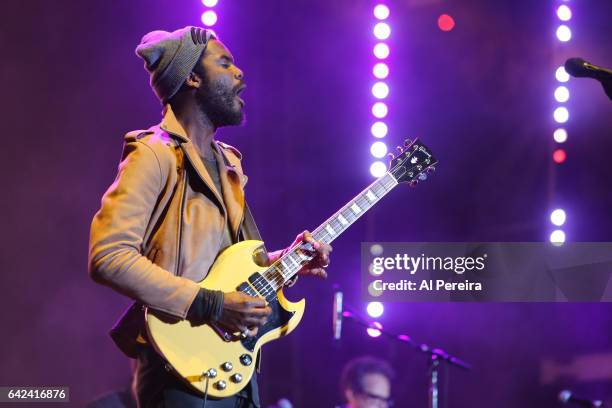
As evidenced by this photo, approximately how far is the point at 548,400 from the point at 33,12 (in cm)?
420

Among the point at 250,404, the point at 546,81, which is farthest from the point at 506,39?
the point at 250,404

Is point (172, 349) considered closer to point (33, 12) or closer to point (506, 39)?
point (33, 12)

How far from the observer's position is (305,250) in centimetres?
308

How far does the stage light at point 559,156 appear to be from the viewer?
5.13m

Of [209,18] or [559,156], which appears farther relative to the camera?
[559,156]

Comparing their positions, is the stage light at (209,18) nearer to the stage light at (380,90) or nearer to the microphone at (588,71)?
the stage light at (380,90)

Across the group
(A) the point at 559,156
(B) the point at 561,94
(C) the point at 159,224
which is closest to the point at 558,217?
(A) the point at 559,156

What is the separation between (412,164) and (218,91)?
1057 mm

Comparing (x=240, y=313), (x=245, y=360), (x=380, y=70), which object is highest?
(x=380, y=70)

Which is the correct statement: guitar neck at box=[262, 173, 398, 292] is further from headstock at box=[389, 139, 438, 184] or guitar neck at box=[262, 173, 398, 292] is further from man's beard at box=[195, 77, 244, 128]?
man's beard at box=[195, 77, 244, 128]

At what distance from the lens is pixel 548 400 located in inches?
195

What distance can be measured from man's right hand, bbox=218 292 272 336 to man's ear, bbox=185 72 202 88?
37.9 inches

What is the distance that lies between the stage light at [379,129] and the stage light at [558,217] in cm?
127

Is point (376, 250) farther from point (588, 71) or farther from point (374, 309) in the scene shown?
point (588, 71)
